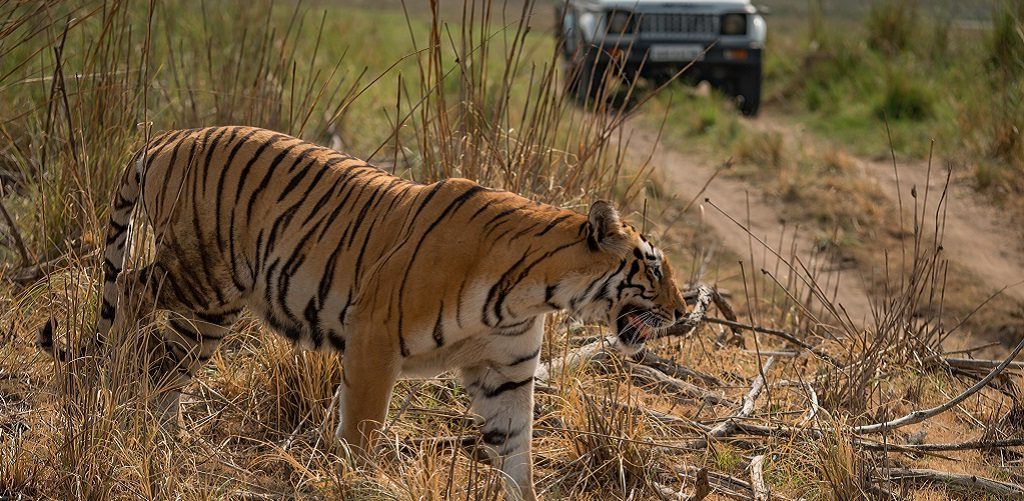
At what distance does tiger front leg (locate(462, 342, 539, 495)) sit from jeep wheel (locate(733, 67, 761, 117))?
8833 mm

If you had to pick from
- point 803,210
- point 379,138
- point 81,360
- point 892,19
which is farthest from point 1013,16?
point 81,360

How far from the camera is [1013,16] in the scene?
942cm

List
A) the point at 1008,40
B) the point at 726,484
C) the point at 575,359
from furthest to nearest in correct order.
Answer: the point at 1008,40
the point at 575,359
the point at 726,484

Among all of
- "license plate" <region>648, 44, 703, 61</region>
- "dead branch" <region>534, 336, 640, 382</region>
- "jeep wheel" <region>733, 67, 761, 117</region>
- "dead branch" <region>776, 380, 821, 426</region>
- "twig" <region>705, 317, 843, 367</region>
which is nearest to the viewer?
"dead branch" <region>776, 380, 821, 426</region>

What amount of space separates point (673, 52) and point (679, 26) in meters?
0.42

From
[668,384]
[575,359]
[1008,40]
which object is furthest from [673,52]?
[575,359]

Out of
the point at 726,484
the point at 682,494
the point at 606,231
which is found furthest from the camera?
the point at 726,484

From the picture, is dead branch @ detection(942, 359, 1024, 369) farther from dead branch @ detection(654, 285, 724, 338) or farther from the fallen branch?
dead branch @ detection(654, 285, 724, 338)

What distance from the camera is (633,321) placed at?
342 cm

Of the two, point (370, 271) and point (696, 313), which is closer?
point (370, 271)

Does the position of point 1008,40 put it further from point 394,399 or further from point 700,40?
point 394,399

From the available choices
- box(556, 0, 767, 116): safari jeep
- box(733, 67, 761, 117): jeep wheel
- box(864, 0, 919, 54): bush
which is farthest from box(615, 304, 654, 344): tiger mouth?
box(864, 0, 919, 54): bush

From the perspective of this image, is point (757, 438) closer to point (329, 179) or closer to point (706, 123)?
point (329, 179)

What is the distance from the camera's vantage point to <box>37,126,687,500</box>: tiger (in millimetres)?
3383
